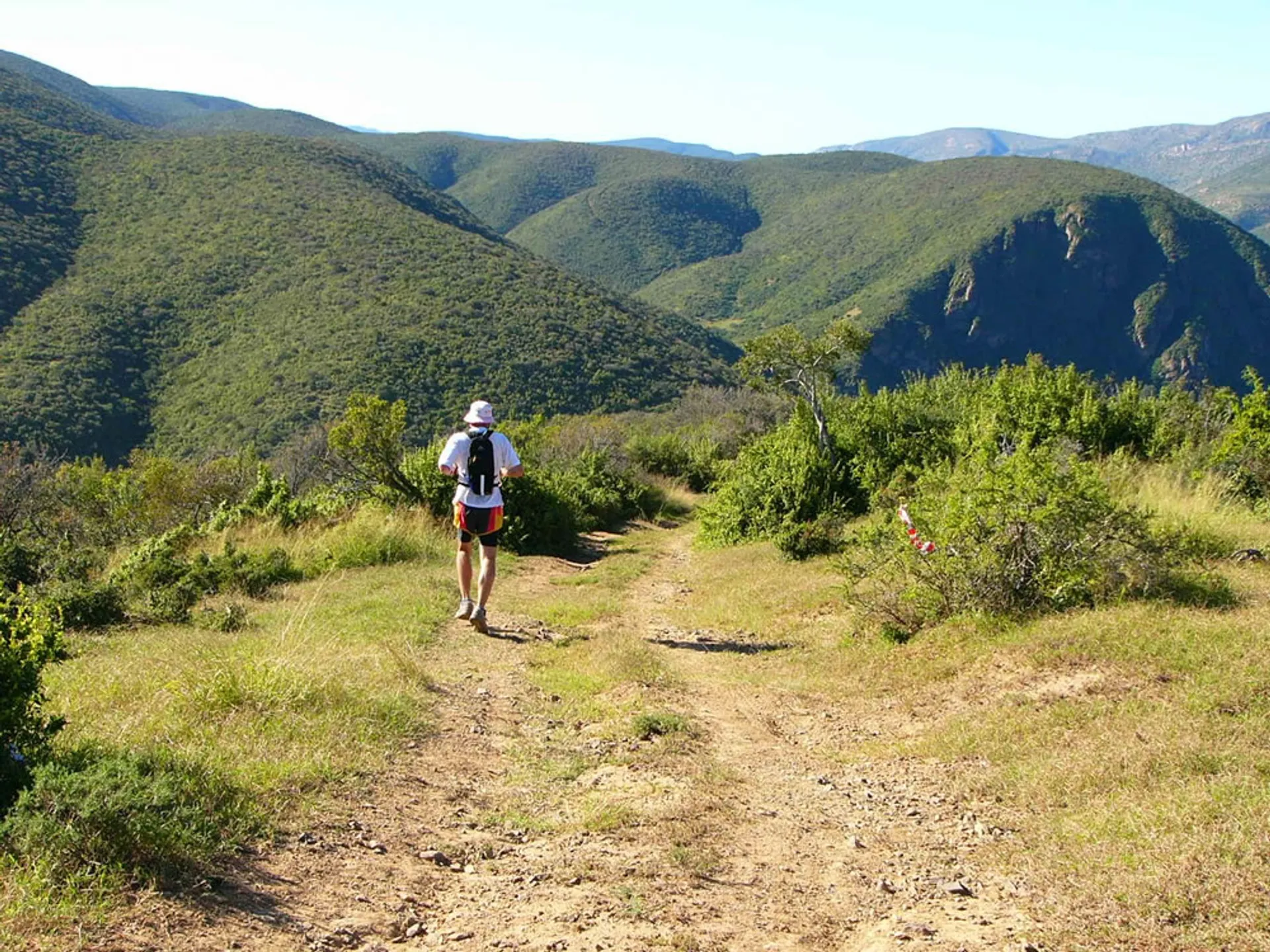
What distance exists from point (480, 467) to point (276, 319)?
45.0 m

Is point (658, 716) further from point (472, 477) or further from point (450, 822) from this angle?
point (472, 477)

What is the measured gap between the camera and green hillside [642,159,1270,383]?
317ft

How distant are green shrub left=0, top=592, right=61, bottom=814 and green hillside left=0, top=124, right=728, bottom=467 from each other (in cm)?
3635

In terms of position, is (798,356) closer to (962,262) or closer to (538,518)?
(538,518)

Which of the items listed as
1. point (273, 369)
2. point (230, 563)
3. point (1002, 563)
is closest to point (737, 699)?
point (1002, 563)

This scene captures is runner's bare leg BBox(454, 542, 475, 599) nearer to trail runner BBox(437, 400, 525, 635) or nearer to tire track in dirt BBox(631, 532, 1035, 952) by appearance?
trail runner BBox(437, 400, 525, 635)

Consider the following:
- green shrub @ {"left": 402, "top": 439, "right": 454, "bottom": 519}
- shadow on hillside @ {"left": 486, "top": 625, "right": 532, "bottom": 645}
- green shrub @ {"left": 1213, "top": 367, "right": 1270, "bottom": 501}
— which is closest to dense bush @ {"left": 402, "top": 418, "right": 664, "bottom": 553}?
green shrub @ {"left": 402, "top": 439, "right": 454, "bottom": 519}

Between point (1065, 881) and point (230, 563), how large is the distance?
7667mm

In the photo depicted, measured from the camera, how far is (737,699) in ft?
20.5

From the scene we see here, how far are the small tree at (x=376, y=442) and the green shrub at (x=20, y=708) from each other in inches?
346

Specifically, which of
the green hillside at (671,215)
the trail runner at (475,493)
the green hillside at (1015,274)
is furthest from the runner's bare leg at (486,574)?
the green hillside at (671,215)

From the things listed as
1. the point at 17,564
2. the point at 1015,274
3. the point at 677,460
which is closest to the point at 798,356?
the point at 677,460

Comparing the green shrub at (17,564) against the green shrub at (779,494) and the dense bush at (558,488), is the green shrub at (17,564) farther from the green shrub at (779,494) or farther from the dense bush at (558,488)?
the green shrub at (779,494)

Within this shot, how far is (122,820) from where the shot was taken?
10.5ft
